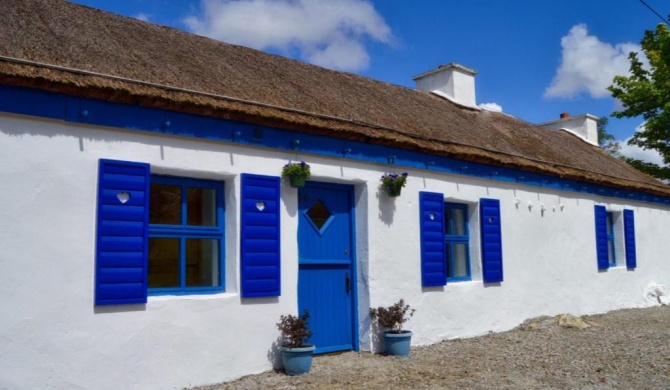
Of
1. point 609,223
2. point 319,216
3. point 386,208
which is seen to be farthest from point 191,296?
point 609,223

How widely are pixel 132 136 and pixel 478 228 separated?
5.95 meters

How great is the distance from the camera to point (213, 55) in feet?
29.6

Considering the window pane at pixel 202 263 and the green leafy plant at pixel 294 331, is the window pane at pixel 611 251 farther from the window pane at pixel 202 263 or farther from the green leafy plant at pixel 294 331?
the window pane at pixel 202 263

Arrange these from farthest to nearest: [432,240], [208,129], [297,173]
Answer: [432,240] < [297,173] < [208,129]

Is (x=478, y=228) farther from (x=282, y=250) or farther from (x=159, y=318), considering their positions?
(x=159, y=318)

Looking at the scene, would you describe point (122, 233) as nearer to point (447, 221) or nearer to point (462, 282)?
point (447, 221)

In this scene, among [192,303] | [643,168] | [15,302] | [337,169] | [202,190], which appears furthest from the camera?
[643,168]

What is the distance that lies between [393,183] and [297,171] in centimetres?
168

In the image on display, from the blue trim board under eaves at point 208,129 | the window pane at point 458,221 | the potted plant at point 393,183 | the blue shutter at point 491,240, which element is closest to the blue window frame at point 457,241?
the window pane at point 458,221

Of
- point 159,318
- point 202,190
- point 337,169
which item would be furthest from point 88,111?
point 337,169

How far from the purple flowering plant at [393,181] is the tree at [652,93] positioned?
12.6m

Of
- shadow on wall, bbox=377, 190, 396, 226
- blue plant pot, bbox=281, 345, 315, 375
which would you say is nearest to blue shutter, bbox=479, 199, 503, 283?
shadow on wall, bbox=377, 190, 396, 226

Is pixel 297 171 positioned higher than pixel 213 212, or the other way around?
pixel 297 171

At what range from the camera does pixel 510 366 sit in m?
7.73
